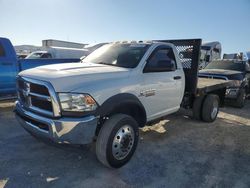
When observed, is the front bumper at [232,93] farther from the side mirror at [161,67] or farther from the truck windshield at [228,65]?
the side mirror at [161,67]

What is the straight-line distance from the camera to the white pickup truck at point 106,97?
10.3 feet

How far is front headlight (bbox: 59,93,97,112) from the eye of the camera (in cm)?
312

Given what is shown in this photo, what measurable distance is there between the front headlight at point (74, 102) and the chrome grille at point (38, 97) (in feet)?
0.29

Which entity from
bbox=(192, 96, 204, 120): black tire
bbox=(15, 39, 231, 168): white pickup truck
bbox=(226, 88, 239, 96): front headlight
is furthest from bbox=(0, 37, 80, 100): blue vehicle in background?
bbox=(226, 88, 239, 96): front headlight

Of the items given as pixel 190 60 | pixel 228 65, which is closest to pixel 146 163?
pixel 190 60

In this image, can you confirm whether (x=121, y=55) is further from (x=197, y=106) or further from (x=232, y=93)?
(x=232, y=93)

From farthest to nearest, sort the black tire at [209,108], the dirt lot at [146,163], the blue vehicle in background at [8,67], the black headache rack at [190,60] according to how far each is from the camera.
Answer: the blue vehicle in background at [8,67], the black tire at [209,108], the black headache rack at [190,60], the dirt lot at [146,163]

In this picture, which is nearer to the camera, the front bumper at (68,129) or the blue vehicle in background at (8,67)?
the front bumper at (68,129)

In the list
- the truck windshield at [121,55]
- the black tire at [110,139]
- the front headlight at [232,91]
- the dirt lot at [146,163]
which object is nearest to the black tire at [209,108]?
the dirt lot at [146,163]

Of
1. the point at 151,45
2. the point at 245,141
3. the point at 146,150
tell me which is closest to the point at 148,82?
the point at 151,45

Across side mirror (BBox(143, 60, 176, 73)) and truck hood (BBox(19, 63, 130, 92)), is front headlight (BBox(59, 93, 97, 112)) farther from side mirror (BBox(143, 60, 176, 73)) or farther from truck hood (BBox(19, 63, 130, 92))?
side mirror (BBox(143, 60, 176, 73))

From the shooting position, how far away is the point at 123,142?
3686 mm

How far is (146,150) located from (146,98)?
1.00m

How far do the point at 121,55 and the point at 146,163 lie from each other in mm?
1937
